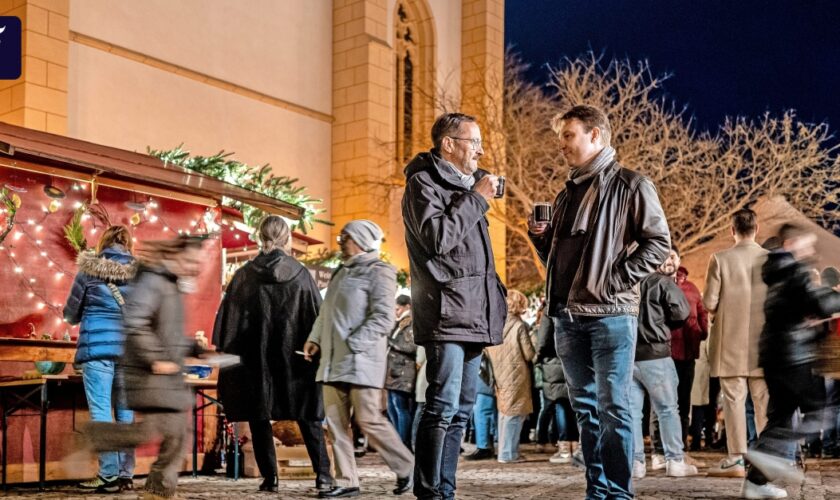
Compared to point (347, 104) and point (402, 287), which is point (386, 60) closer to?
point (347, 104)

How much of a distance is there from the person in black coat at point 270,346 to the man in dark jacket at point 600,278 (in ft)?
9.70

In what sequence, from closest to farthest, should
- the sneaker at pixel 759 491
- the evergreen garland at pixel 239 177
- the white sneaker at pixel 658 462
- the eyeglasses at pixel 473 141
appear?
1. the eyeglasses at pixel 473 141
2. the sneaker at pixel 759 491
3. the white sneaker at pixel 658 462
4. the evergreen garland at pixel 239 177

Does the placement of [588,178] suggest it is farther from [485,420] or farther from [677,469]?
[485,420]

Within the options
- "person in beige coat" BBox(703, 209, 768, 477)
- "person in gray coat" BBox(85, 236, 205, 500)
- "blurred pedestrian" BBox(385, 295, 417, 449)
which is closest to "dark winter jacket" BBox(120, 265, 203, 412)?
"person in gray coat" BBox(85, 236, 205, 500)

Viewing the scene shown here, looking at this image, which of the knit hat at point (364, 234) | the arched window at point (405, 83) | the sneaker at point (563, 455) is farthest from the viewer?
the arched window at point (405, 83)

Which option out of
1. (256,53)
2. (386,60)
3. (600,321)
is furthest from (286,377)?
(386,60)

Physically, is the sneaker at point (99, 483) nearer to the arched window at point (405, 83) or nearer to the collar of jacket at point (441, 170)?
the collar of jacket at point (441, 170)

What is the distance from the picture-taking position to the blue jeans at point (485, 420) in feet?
40.1

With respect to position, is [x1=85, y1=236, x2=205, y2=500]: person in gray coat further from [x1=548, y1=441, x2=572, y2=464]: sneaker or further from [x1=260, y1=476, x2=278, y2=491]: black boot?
[x1=548, y1=441, x2=572, y2=464]: sneaker

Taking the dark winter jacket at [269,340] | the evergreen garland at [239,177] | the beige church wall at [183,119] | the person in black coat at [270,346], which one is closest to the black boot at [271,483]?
the person in black coat at [270,346]

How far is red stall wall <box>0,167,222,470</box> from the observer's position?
9.06m

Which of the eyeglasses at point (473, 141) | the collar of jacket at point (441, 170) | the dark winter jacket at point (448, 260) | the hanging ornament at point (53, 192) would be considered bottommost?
the dark winter jacket at point (448, 260)

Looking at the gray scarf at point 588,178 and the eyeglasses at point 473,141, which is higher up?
the eyeglasses at point 473,141

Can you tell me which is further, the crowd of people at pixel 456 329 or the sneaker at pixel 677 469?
the sneaker at pixel 677 469
